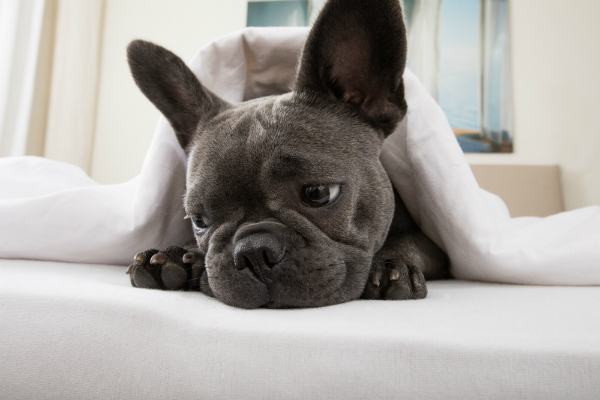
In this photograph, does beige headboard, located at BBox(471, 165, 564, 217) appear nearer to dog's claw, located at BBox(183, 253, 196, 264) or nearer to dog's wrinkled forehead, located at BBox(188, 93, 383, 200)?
dog's wrinkled forehead, located at BBox(188, 93, 383, 200)

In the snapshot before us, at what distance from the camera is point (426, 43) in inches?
192

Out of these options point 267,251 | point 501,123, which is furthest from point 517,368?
point 501,123

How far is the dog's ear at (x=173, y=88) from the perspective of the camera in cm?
150

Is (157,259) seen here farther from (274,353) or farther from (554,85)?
(554,85)

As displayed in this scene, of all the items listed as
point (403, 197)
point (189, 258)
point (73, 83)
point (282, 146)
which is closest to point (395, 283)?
point (282, 146)

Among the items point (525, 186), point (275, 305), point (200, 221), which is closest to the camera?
point (275, 305)

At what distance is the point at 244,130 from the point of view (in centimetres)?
129

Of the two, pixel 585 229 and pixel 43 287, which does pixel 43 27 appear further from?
pixel 585 229

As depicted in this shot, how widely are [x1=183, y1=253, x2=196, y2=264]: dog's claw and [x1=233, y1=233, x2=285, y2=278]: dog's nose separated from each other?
0.86ft

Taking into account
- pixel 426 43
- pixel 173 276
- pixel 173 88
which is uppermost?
pixel 426 43

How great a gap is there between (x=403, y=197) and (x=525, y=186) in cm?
329

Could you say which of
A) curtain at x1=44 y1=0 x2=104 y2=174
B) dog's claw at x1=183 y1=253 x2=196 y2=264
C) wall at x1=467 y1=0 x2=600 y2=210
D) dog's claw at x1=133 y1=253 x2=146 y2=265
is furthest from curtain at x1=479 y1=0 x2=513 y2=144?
curtain at x1=44 y1=0 x2=104 y2=174

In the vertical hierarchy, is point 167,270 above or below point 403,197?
below

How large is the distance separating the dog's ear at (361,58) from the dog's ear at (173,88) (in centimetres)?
43
